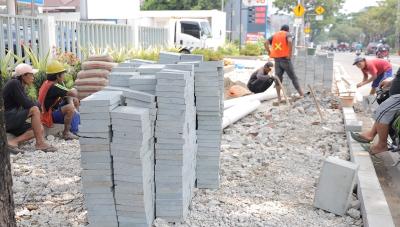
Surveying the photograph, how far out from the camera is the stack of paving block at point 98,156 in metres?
3.10

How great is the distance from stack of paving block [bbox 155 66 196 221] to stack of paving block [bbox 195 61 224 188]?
0.47 meters

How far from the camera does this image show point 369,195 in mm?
4238

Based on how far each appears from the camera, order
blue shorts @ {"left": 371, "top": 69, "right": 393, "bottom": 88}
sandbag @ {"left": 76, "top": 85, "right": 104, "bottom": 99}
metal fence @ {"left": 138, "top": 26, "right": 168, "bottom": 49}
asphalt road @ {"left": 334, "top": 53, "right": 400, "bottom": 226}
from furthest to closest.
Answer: metal fence @ {"left": 138, "top": 26, "right": 168, "bottom": 49} < blue shorts @ {"left": 371, "top": 69, "right": 393, "bottom": 88} < sandbag @ {"left": 76, "top": 85, "right": 104, "bottom": 99} < asphalt road @ {"left": 334, "top": 53, "right": 400, "bottom": 226}

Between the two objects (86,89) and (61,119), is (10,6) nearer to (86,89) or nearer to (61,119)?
(86,89)

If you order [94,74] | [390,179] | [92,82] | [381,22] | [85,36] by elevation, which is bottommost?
[390,179]

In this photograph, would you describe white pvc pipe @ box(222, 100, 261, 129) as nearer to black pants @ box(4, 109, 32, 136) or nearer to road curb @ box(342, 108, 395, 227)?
road curb @ box(342, 108, 395, 227)

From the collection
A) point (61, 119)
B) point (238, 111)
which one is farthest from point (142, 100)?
point (238, 111)

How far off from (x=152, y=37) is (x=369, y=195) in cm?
1236

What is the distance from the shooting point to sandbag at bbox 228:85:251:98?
10.7 metres

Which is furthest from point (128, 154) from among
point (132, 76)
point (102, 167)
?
point (132, 76)

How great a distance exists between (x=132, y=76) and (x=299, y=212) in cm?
189

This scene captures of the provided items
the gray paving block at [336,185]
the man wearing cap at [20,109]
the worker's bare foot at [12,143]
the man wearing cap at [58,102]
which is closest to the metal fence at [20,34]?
the man wearing cap at [58,102]

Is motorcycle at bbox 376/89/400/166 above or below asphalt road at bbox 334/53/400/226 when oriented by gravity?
above

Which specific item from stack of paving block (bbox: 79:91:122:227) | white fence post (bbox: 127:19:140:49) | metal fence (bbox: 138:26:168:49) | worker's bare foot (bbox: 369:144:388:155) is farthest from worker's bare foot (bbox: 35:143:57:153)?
white fence post (bbox: 127:19:140:49)
